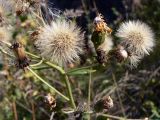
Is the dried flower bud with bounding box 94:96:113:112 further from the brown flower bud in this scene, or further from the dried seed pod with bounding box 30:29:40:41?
the dried seed pod with bounding box 30:29:40:41

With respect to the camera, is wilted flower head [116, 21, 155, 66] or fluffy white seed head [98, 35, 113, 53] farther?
wilted flower head [116, 21, 155, 66]

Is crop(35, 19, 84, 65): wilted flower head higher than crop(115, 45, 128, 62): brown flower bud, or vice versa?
crop(35, 19, 84, 65): wilted flower head

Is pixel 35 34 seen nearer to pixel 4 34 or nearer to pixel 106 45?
pixel 4 34

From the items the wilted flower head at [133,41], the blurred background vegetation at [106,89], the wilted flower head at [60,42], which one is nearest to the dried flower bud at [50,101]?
the wilted flower head at [60,42]

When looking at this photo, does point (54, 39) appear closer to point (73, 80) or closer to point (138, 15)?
point (73, 80)

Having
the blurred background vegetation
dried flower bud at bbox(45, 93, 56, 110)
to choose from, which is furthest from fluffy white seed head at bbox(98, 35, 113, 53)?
the blurred background vegetation

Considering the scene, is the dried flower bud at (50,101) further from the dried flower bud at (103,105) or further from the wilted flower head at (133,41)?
the wilted flower head at (133,41)

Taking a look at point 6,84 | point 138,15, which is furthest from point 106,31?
point 138,15
